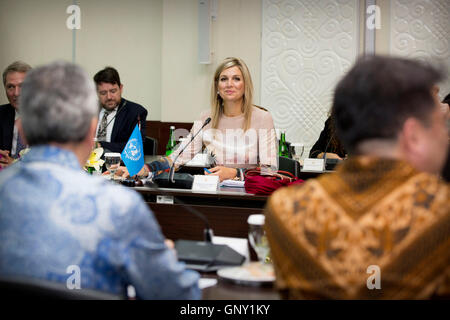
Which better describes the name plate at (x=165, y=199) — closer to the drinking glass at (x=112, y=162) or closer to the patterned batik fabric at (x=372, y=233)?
the drinking glass at (x=112, y=162)

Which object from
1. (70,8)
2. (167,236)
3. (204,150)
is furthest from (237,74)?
(70,8)

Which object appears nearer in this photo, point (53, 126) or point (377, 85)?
point (377, 85)

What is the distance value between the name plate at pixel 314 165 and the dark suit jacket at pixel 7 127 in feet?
7.16

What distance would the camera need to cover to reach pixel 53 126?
113 centimetres

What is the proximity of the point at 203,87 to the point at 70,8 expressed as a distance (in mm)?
2121

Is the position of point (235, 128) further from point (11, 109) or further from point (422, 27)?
point (422, 27)

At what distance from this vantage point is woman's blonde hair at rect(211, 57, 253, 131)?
149 inches

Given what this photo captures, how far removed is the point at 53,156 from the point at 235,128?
2755 mm

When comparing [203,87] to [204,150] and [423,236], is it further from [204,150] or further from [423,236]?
[423,236]

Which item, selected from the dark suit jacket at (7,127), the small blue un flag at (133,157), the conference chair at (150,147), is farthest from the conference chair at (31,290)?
the conference chair at (150,147)

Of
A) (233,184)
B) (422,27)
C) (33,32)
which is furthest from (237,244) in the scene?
(33,32)

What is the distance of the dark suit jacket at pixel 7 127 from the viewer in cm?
371

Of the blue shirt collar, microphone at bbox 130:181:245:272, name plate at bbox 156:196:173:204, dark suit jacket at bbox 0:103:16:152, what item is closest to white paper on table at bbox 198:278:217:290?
microphone at bbox 130:181:245:272

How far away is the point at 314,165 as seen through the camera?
12.1ft
